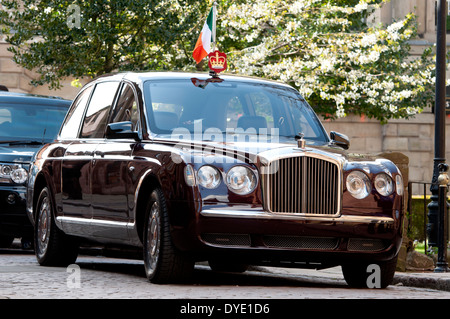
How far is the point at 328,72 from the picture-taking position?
88.0ft

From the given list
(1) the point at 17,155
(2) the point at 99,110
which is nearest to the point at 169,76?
(2) the point at 99,110

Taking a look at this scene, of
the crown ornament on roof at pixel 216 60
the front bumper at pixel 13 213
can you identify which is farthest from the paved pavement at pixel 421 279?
the crown ornament on roof at pixel 216 60

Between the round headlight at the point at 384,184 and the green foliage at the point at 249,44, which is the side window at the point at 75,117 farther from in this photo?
the green foliage at the point at 249,44

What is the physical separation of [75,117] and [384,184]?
396 cm

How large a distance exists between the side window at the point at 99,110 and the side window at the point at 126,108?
0.21 m

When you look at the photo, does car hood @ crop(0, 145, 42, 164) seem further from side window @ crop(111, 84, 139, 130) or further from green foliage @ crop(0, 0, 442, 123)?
green foliage @ crop(0, 0, 442, 123)

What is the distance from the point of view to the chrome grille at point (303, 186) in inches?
334

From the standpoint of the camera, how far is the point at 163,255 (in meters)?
8.42

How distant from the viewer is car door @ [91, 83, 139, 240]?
9.45 m

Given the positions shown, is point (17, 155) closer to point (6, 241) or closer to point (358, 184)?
point (6, 241)

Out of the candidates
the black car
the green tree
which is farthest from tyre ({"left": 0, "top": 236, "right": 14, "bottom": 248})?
the green tree

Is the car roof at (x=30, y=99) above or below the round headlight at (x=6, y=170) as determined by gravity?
above

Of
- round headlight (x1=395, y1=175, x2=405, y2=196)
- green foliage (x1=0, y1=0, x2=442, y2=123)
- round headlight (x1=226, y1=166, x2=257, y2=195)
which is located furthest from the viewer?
green foliage (x1=0, y1=0, x2=442, y2=123)

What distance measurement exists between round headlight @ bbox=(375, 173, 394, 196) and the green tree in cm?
1270
